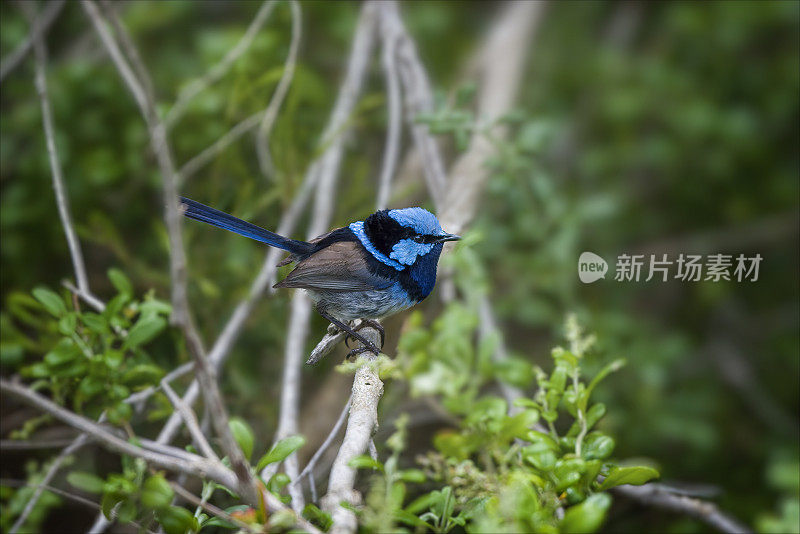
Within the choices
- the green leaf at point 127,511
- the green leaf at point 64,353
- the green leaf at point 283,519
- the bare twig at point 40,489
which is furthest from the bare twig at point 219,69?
the green leaf at point 283,519

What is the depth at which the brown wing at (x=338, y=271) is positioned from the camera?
2.37m


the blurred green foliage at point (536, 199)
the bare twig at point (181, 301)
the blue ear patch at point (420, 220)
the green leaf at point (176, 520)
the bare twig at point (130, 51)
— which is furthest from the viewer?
the blurred green foliage at point (536, 199)

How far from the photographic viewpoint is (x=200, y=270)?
326 cm

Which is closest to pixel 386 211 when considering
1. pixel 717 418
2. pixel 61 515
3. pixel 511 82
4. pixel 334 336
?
pixel 334 336

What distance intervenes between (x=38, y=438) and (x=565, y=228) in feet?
8.37

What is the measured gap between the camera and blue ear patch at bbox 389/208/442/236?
2.34 metres

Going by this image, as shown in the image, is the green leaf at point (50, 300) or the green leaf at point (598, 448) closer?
the green leaf at point (598, 448)

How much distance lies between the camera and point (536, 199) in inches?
155

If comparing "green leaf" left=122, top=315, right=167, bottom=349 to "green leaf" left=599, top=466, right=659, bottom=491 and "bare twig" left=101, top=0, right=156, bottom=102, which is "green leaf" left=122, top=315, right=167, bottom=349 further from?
"green leaf" left=599, top=466, right=659, bottom=491

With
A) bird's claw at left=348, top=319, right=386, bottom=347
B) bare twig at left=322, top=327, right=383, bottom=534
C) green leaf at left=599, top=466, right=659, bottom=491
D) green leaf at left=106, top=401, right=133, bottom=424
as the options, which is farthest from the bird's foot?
green leaf at left=599, top=466, right=659, bottom=491

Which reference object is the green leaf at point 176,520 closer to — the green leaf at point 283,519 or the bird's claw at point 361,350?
the green leaf at point 283,519

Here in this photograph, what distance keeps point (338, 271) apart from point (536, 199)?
1.82 meters

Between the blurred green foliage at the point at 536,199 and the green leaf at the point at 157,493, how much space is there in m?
0.76

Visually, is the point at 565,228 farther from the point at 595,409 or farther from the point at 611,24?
the point at 611,24
